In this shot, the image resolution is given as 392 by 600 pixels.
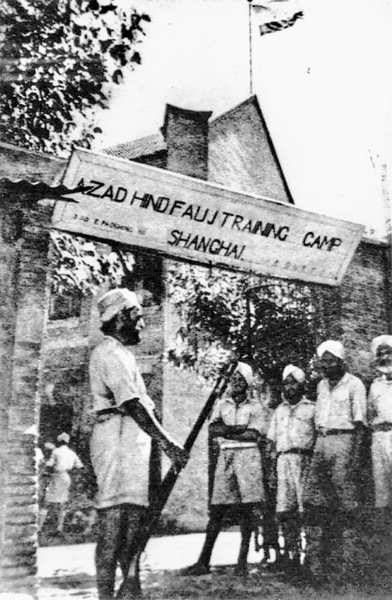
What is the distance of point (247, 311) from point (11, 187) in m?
1.97

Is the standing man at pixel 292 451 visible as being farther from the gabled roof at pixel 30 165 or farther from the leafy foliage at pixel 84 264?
the gabled roof at pixel 30 165

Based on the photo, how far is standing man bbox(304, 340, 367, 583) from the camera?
473cm

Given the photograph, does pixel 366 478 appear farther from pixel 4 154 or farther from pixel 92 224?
pixel 4 154

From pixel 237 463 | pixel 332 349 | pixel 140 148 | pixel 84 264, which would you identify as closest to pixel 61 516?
pixel 237 463

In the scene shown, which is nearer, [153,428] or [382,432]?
[153,428]

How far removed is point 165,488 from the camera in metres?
4.29

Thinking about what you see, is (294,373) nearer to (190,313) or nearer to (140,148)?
(190,313)

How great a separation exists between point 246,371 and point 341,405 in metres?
0.78

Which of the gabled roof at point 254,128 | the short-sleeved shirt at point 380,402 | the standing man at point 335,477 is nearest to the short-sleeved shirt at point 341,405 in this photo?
the standing man at point 335,477

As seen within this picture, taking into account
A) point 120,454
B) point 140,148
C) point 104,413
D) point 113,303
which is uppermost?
point 140,148

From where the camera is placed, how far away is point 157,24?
16.4ft

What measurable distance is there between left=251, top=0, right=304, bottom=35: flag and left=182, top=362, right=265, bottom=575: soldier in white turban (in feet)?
9.07

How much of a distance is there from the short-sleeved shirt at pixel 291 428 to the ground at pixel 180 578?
747 millimetres

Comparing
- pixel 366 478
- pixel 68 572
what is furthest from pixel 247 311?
pixel 68 572
